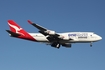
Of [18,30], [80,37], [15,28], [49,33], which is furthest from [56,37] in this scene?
[15,28]

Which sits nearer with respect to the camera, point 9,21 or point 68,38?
point 68,38

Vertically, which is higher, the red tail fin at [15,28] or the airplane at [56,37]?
the red tail fin at [15,28]

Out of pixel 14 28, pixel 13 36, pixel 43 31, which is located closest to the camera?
pixel 43 31

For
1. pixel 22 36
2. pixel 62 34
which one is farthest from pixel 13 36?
pixel 62 34

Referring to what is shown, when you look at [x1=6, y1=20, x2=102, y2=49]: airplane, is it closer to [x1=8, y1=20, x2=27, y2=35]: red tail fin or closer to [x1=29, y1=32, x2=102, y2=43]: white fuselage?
[x1=29, y1=32, x2=102, y2=43]: white fuselage

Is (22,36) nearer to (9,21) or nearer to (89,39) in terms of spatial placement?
(9,21)

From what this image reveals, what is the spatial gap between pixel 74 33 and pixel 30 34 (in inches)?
566

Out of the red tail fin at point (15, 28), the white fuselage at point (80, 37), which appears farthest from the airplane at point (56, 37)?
the red tail fin at point (15, 28)

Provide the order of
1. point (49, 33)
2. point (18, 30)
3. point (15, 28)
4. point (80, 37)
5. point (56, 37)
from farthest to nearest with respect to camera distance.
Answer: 1. point (15, 28)
2. point (18, 30)
3. point (56, 37)
4. point (80, 37)
5. point (49, 33)

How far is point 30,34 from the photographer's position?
91438mm

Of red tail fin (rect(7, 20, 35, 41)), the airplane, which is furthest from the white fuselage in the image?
red tail fin (rect(7, 20, 35, 41))

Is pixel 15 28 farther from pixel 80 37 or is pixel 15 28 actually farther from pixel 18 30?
pixel 80 37

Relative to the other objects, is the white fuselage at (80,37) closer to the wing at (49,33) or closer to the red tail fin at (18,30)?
the wing at (49,33)

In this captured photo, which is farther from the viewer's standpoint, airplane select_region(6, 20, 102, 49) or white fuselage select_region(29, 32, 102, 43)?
white fuselage select_region(29, 32, 102, 43)
